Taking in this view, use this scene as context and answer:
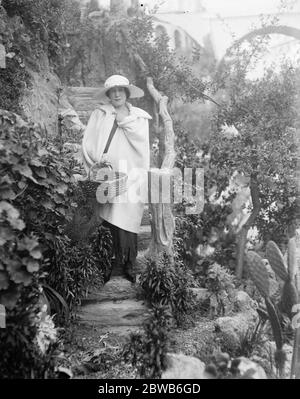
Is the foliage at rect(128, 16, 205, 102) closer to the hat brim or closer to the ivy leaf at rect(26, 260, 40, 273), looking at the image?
the hat brim

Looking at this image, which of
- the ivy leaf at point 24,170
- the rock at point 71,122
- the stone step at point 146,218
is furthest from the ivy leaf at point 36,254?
the rock at point 71,122

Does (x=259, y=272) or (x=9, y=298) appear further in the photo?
(x=259, y=272)

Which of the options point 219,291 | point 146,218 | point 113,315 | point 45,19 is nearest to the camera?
point 113,315

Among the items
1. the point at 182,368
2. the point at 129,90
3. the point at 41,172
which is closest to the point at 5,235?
the point at 41,172

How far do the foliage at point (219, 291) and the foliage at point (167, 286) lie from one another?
17.8 inches

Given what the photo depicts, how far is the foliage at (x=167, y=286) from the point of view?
17.6ft

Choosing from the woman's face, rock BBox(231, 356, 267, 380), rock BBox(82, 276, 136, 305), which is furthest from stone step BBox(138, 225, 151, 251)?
rock BBox(231, 356, 267, 380)

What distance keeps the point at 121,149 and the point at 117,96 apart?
21.1 inches

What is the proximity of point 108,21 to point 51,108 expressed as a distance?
5.21 feet

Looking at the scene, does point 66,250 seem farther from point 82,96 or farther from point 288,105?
point 288,105

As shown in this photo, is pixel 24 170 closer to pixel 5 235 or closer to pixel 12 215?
pixel 12 215

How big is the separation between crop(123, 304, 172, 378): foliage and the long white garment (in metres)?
1.38

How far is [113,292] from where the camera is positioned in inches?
221

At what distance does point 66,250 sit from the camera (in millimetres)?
5223
